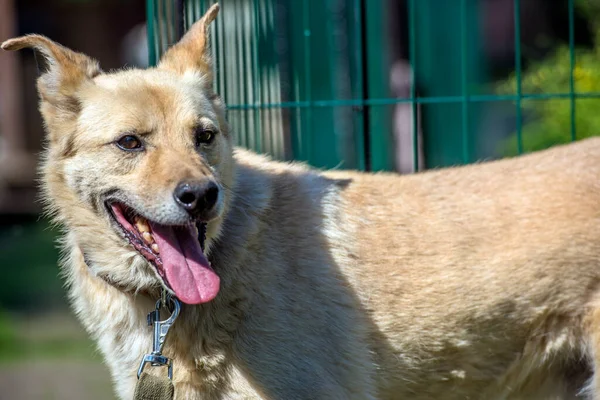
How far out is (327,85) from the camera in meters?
6.02

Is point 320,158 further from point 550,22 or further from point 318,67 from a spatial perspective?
point 550,22

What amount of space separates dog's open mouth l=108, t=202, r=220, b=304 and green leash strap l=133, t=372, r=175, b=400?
32 centimetres

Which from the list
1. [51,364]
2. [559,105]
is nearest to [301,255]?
[559,105]

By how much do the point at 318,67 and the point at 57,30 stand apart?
7.73m

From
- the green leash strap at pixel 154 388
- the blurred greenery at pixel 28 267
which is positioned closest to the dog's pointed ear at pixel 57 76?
the green leash strap at pixel 154 388

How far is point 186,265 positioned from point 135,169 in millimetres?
371

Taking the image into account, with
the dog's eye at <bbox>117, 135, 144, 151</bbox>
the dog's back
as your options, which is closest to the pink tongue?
the dog's eye at <bbox>117, 135, 144, 151</bbox>

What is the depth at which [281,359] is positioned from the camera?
10.4ft

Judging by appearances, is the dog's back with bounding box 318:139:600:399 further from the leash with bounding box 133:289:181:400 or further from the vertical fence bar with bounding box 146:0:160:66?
the vertical fence bar with bounding box 146:0:160:66

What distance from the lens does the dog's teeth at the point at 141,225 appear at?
3068 millimetres

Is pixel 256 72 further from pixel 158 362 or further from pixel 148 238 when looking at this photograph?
pixel 158 362

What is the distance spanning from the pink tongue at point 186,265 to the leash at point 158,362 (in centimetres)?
18

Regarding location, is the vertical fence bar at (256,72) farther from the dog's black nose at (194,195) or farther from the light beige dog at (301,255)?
the dog's black nose at (194,195)

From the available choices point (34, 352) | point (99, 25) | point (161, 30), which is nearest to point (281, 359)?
point (161, 30)
